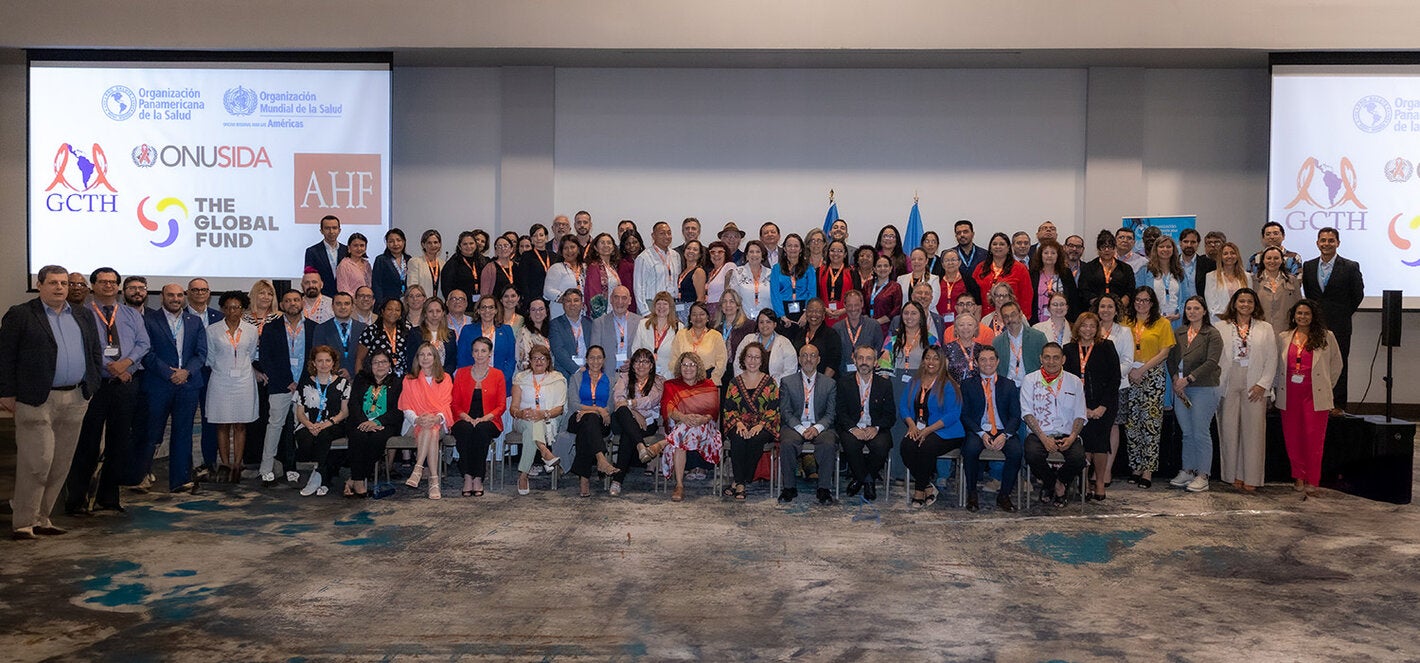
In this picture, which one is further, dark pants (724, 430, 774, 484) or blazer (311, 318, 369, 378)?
blazer (311, 318, 369, 378)

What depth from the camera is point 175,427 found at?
8000mm

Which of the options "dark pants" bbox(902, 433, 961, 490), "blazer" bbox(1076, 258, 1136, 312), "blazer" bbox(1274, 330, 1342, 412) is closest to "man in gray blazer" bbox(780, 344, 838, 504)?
"dark pants" bbox(902, 433, 961, 490)

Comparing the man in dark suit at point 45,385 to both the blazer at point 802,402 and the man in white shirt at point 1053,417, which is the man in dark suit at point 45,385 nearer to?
the blazer at point 802,402

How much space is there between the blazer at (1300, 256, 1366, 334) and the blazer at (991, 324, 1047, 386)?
3.05 metres

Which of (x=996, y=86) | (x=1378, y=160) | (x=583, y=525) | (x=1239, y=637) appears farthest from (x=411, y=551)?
(x=1378, y=160)

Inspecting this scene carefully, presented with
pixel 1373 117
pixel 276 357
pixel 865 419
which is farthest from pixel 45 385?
pixel 1373 117

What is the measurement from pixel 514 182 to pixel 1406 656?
30.0 ft

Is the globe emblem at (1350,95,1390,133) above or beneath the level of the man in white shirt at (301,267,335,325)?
above

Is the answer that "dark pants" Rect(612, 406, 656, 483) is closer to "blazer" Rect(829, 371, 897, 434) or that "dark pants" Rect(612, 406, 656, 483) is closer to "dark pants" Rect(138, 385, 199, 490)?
"blazer" Rect(829, 371, 897, 434)

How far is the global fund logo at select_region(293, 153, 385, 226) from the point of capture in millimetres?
11602

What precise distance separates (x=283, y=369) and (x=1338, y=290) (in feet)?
26.3

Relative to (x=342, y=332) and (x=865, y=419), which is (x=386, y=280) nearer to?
(x=342, y=332)

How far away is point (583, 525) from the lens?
7098 millimetres

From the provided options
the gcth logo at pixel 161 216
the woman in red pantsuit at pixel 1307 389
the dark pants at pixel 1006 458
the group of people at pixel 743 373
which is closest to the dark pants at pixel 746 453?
the group of people at pixel 743 373
